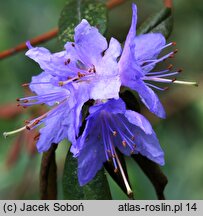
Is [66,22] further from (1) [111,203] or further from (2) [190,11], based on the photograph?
(2) [190,11]

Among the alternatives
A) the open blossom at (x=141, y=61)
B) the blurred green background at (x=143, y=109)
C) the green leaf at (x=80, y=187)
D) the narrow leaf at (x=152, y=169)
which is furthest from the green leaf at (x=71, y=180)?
the blurred green background at (x=143, y=109)

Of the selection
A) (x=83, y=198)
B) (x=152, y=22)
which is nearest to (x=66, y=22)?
(x=152, y=22)

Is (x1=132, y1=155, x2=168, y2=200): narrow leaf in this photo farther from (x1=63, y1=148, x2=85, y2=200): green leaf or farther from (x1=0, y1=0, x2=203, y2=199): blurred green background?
(x1=0, y1=0, x2=203, y2=199): blurred green background

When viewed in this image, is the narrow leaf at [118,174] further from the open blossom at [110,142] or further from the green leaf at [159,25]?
the green leaf at [159,25]

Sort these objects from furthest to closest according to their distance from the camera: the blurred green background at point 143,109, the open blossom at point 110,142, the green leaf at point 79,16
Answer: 1. the blurred green background at point 143,109
2. the green leaf at point 79,16
3. the open blossom at point 110,142

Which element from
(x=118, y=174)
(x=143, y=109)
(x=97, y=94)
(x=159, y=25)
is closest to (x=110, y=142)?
(x=118, y=174)

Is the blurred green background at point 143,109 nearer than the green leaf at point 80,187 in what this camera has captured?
No

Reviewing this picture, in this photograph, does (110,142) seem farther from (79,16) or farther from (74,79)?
(79,16)

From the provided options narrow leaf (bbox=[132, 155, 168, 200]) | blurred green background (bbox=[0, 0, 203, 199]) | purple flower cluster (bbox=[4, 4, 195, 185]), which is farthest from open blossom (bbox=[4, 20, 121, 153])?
blurred green background (bbox=[0, 0, 203, 199])
